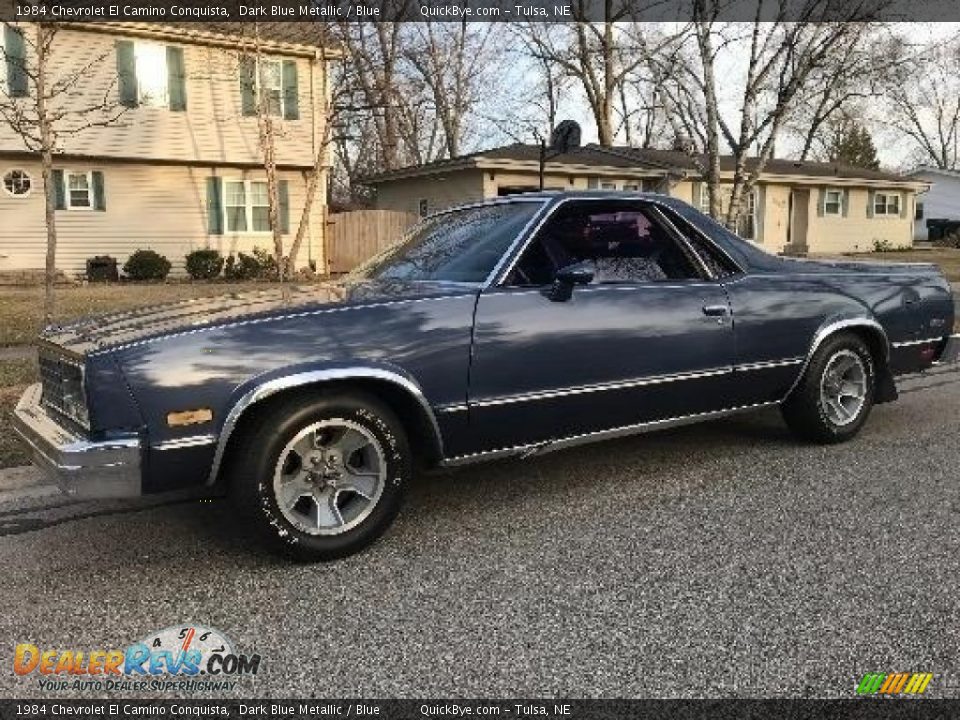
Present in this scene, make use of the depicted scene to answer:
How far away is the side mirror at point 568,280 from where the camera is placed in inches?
151

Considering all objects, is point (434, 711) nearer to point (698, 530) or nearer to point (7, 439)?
point (698, 530)

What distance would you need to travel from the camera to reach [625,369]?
13.3 ft

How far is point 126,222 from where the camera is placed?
19.1 metres

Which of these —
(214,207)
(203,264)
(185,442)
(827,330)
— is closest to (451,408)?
(185,442)

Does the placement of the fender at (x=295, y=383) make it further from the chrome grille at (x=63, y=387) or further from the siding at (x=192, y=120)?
the siding at (x=192, y=120)

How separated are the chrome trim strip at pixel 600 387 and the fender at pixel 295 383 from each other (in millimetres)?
372

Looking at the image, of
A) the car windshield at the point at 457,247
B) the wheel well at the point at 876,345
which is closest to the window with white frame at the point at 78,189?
the car windshield at the point at 457,247

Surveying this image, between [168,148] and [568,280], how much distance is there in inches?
690

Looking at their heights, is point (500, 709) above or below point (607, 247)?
below

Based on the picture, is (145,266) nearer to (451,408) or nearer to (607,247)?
(607,247)

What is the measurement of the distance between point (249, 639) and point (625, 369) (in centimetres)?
222

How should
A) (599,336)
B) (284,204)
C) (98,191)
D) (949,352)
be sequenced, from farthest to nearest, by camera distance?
(284,204), (98,191), (949,352), (599,336)

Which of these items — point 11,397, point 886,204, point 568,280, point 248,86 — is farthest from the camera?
point 886,204

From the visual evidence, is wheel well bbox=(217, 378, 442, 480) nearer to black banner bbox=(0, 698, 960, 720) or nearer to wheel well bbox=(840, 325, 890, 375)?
black banner bbox=(0, 698, 960, 720)
